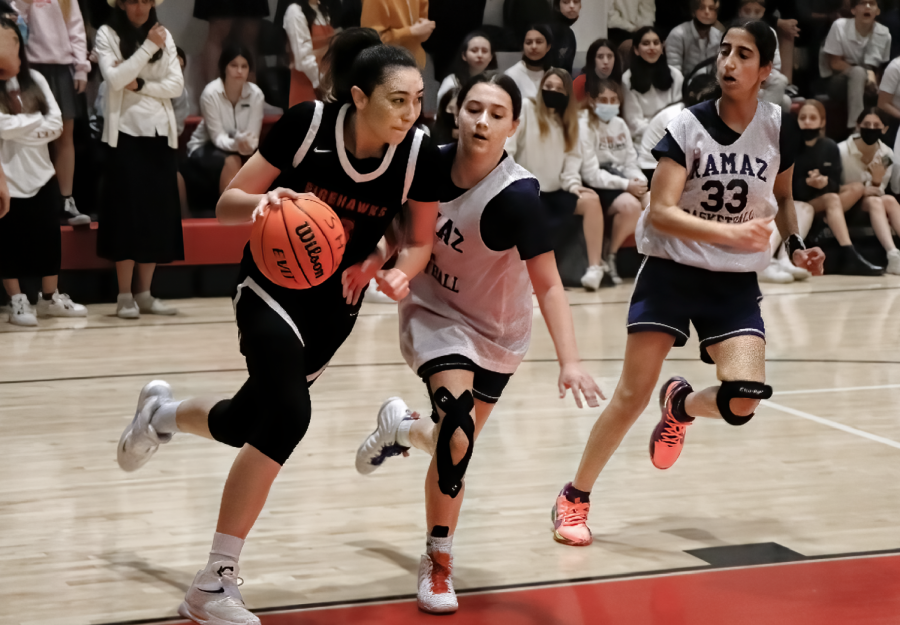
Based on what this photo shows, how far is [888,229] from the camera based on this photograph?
9930mm

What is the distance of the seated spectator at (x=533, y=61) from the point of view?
8844 millimetres

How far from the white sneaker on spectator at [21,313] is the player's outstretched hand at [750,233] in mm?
5406

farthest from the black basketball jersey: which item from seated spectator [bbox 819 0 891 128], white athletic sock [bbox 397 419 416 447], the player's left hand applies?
seated spectator [bbox 819 0 891 128]

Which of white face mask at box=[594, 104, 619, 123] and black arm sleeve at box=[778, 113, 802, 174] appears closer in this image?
black arm sleeve at box=[778, 113, 802, 174]

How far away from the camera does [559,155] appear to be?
8773 millimetres

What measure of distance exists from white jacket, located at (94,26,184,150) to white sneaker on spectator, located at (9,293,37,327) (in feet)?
3.92

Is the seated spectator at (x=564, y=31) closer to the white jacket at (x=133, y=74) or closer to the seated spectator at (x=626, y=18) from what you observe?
the seated spectator at (x=626, y=18)

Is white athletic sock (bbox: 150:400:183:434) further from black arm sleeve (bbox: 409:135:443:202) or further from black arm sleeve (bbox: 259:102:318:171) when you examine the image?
black arm sleeve (bbox: 409:135:443:202)

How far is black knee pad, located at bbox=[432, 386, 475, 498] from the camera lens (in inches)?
109

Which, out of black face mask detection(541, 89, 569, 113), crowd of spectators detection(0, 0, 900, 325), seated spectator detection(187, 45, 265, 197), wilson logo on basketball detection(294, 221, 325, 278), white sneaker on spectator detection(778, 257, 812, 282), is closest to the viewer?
wilson logo on basketball detection(294, 221, 325, 278)

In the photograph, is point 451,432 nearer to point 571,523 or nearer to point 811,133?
point 571,523

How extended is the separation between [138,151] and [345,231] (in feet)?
16.9

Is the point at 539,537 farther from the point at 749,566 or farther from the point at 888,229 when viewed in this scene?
the point at 888,229

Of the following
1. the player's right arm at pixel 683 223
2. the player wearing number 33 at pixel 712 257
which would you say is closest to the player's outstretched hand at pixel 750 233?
the player's right arm at pixel 683 223
